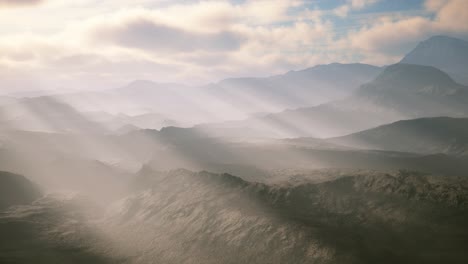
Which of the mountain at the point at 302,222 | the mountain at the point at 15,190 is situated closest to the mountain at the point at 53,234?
the mountain at the point at 302,222

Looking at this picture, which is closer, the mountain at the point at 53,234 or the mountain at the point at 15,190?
the mountain at the point at 53,234

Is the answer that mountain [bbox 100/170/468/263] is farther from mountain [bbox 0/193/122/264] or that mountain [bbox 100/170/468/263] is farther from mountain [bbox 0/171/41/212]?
mountain [bbox 0/171/41/212]

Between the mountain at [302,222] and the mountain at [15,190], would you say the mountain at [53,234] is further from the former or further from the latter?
the mountain at [15,190]

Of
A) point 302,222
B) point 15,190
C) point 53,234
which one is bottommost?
point 53,234

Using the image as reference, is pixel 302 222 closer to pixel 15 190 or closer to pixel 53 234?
pixel 53 234

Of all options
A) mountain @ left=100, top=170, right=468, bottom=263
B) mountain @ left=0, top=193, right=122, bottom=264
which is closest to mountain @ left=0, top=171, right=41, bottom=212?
mountain @ left=0, top=193, right=122, bottom=264

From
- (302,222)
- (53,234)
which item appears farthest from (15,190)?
(302,222)

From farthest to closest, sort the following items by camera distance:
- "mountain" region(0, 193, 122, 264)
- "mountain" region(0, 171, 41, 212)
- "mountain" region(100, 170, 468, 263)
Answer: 1. "mountain" region(0, 171, 41, 212)
2. "mountain" region(0, 193, 122, 264)
3. "mountain" region(100, 170, 468, 263)
